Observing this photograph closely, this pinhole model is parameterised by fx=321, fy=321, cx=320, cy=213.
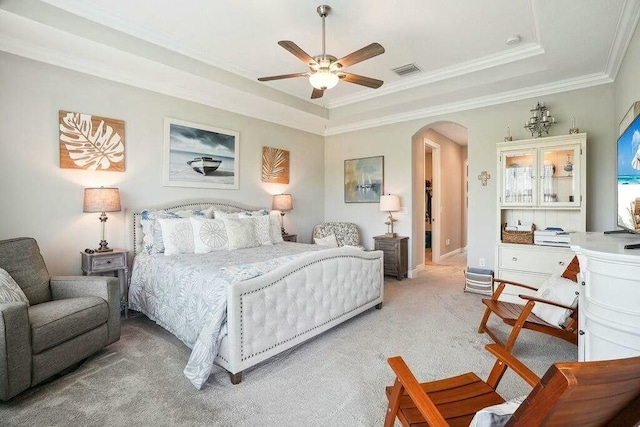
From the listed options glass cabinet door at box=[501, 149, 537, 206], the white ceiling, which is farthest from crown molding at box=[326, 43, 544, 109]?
glass cabinet door at box=[501, 149, 537, 206]

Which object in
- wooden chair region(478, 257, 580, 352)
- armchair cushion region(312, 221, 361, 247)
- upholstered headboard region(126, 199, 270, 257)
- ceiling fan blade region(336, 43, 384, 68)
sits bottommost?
wooden chair region(478, 257, 580, 352)

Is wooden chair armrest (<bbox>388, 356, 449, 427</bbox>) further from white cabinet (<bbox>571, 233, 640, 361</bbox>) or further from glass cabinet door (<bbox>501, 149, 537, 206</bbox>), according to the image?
glass cabinet door (<bbox>501, 149, 537, 206</bbox>)

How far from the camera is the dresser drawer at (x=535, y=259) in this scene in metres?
3.55

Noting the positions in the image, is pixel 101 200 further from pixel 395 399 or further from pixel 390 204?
pixel 390 204

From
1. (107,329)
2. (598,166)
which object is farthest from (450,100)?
(107,329)

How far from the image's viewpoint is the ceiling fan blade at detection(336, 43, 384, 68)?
7.86 ft

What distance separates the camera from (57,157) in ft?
10.4

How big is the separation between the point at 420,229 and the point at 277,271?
155 inches

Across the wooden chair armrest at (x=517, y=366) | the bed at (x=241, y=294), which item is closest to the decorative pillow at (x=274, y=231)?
the bed at (x=241, y=294)

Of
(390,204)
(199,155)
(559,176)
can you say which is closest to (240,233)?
(199,155)

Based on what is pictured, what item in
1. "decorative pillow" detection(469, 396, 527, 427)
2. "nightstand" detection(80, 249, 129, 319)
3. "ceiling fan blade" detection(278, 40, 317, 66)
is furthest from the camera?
"nightstand" detection(80, 249, 129, 319)

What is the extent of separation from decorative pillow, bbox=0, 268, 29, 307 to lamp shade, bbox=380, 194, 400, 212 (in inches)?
169

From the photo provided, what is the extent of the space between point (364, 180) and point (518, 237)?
102 inches

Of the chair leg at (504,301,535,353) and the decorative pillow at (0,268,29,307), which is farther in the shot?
the chair leg at (504,301,535,353)
